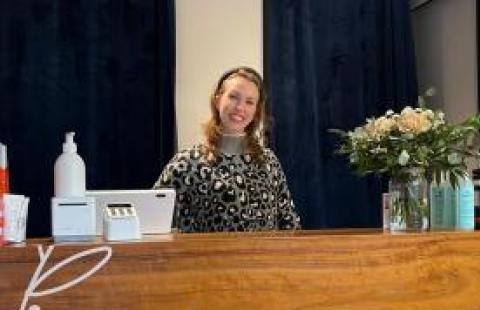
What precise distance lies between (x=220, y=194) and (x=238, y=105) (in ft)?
0.99

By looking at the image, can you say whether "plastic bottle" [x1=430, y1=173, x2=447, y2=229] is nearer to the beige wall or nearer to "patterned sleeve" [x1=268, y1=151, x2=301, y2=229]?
"patterned sleeve" [x1=268, y1=151, x2=301, y2=229]

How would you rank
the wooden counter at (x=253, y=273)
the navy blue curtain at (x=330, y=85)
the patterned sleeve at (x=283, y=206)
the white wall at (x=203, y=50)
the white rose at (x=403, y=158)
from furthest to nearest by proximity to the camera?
the navy blue curtain at (x=330, y=85) → the white wall at (x=203, y=50) → the patterned sleeve at (x=283, y=206) → the white rose at (x=403, y=158) → the wooden counter at (x=253, y=273)

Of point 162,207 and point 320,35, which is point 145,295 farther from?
point 320,35

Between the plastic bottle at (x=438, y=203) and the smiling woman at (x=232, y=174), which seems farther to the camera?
the smiling woman at (x=232, y=174)

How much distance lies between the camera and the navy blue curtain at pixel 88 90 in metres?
2.58

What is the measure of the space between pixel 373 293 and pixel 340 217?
5.46 ft

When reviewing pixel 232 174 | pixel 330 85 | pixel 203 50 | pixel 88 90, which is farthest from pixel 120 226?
pixel 330 85

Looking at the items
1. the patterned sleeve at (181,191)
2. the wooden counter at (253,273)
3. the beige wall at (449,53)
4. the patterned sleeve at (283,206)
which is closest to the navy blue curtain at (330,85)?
the beige wall at (449,53)

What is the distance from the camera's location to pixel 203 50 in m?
2.80

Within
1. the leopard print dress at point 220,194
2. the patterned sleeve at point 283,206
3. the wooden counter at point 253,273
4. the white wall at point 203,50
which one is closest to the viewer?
the wooden counter at point 253,273

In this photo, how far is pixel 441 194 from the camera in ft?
5.24

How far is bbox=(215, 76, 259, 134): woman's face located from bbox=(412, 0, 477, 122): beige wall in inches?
46.3

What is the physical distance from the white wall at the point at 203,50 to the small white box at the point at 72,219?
57.9 inches

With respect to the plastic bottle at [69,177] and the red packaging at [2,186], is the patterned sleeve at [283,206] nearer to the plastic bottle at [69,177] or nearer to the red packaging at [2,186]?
the plastic bottle at [69,177]
